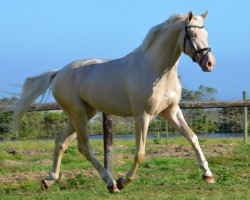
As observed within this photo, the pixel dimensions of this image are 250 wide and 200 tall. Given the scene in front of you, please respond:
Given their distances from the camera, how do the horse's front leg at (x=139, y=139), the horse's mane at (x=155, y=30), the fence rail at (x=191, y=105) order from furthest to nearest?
the fence rail at (x=191, y=105), the horse's mane at (x=155, y=30), the horse's front leg at (x=139, y=139)

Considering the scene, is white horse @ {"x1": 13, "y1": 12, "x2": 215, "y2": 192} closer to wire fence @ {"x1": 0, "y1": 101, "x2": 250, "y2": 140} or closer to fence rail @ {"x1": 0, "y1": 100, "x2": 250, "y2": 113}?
fence rail @ {"x1": 0, "y1": 100, "x2": 250, "y2": 113}

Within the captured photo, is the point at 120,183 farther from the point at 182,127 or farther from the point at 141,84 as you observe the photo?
the point at 141,84

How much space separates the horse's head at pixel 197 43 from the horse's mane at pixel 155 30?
Answer: 0.82 feet

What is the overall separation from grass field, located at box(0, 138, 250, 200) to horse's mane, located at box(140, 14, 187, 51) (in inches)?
70.2

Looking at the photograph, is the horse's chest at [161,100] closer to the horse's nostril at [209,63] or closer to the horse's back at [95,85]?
the horse's back at [95,85]

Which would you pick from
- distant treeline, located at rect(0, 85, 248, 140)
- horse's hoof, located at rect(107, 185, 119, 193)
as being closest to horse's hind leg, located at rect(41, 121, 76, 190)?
horse's hoof, located at rect(107, 185, 119, 193)

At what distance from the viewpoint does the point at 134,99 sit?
7691mm

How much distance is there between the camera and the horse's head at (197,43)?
718 centimetres

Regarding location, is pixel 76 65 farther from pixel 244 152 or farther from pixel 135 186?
pixel 244 152

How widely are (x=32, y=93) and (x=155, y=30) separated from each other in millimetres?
2435

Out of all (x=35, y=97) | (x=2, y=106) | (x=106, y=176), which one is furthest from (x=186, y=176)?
(x=2, y=106)

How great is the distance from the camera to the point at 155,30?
7855mm

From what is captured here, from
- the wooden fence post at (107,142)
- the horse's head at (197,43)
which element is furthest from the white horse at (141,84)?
the wooden fence post at (107,142)

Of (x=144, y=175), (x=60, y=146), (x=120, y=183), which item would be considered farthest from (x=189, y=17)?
(x=144, y=175)
